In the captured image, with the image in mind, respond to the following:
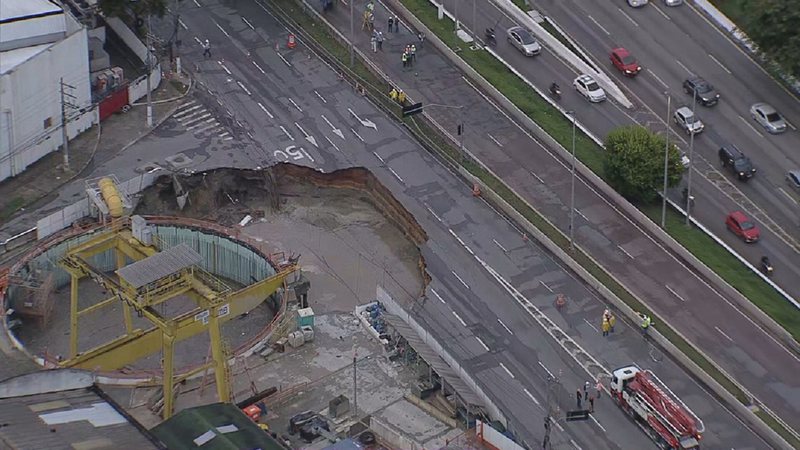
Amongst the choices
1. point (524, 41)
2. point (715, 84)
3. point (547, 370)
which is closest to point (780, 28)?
point (715, 84)

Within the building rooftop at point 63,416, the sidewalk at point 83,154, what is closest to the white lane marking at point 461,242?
the sidewalk at point 83,154

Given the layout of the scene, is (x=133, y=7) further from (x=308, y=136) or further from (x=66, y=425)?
(x=66, y=425)

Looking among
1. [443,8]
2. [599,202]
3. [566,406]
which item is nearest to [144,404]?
[566,406]

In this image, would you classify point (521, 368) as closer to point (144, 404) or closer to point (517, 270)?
point (517, 270)

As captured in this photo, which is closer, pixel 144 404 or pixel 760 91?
pixel 144 404

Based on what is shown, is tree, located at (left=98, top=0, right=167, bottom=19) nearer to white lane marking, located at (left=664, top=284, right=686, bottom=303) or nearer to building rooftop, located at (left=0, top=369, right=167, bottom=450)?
building rooftop, located at (left=0, top=369, right=167, bottom=450)

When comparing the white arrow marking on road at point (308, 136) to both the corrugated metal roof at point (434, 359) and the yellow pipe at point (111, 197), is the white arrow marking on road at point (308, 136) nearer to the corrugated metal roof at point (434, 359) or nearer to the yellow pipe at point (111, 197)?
the yellow pipe at point (111, 197)
